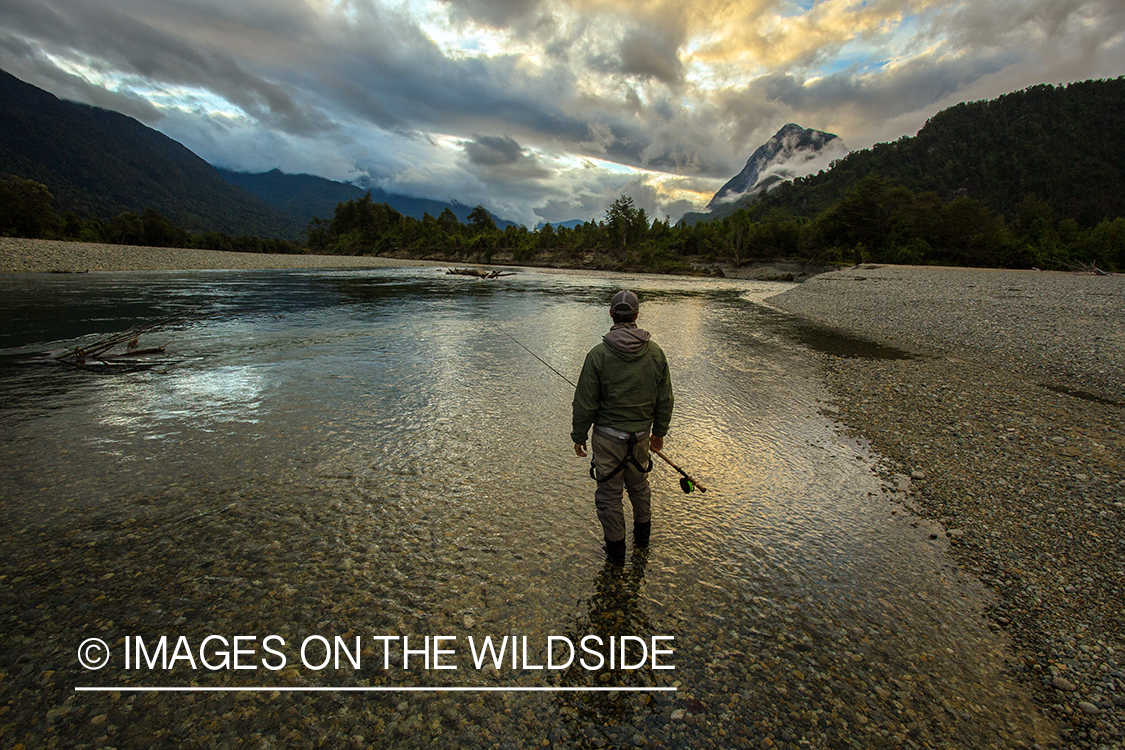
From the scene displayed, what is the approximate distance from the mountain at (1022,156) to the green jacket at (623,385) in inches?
5959

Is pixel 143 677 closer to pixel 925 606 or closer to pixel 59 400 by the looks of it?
pixel 925 606

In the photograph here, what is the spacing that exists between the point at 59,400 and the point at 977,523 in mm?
16906

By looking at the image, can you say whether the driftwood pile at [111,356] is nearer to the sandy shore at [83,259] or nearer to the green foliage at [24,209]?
the sandy shore at [83,259]

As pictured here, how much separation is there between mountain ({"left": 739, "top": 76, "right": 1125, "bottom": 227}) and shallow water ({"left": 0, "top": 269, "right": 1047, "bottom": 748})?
14979 centimetres

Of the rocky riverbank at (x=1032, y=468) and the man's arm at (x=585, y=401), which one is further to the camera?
the man's arm at (x=585, y=401)

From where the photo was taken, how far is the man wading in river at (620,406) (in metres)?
4.67

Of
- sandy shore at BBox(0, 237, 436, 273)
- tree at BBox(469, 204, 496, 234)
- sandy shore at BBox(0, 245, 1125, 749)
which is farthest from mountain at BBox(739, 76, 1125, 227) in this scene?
sandy shore at BBox(0, 237, 436, 273)

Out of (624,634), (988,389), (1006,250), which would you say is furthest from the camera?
(1006,250)

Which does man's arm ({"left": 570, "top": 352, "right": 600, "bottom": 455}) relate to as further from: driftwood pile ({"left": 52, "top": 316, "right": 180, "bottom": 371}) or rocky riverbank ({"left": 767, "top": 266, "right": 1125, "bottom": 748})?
driftwood pile ({"left": 52, "top": 316, "right": 180, "bottom": 371})

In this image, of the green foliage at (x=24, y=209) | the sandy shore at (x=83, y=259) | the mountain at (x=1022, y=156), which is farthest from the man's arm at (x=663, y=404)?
the mountain at (x=1022, y=156)

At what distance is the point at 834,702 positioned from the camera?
3.56 m

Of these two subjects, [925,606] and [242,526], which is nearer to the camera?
[925,606]

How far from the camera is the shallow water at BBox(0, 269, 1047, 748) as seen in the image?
343cm

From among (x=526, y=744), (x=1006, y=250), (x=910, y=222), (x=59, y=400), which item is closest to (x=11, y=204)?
(x=59, y=400)
